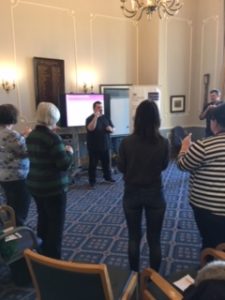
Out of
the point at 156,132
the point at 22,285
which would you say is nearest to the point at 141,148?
the point at 156,132

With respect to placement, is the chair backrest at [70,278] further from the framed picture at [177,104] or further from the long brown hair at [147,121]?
the framed picture at [177,104]

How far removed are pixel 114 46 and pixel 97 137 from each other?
2603mm

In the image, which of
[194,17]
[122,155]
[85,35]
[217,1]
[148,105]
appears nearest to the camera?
[148,105]

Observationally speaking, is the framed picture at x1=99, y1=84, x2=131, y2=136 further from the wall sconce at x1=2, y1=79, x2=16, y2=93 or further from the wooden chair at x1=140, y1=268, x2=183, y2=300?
the wooden chair at x1=140, y1=268, x2=183, y2=300

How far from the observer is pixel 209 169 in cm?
195

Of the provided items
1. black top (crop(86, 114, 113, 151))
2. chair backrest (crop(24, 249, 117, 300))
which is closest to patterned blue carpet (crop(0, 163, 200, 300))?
black top (crop(86, 114, 113, 151))

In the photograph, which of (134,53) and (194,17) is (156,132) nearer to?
(134,53)

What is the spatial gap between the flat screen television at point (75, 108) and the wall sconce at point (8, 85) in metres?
0.90

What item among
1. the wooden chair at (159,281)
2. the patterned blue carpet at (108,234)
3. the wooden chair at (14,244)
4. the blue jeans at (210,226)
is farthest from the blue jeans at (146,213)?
the wooden chair at (14,244)

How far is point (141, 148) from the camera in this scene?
6.68 feet

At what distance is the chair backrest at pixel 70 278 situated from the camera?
1296 mm

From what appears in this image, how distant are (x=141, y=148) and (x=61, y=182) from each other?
30.1 inches

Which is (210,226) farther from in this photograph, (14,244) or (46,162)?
(14,244)

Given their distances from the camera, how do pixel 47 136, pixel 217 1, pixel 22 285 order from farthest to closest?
pixel 217 1, pixel 22 285, pixel 47 136
